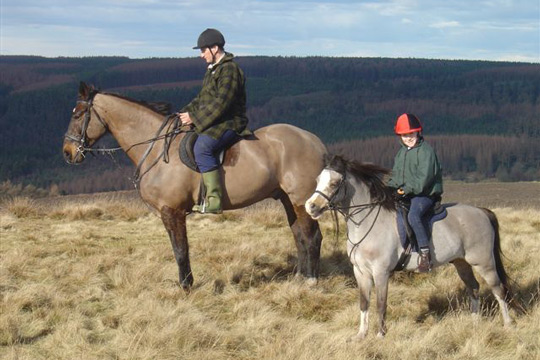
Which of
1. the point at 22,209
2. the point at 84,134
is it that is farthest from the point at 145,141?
the point at 22,209

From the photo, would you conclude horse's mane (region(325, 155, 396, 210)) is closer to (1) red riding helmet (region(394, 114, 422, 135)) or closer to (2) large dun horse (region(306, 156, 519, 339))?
(2) large dun horse (region(306, 156, 519, 339))

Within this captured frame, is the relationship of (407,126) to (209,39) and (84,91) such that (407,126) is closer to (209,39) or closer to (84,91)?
(209,39)

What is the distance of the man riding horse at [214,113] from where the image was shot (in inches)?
343

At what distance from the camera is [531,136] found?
129m

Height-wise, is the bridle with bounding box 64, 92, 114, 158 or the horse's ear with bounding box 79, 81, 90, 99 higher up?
the horse's ear with bounding box 79, 81, 90, 99

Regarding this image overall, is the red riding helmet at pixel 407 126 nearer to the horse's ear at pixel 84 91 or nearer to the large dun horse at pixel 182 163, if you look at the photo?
the large dun horse at pixel 182 163

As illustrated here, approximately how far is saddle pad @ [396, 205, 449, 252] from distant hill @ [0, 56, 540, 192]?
10040 centimetres

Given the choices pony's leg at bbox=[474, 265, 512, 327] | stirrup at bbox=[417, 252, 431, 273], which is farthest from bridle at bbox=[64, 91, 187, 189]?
pony's leg at bbox=[474, 265, 512, 327]

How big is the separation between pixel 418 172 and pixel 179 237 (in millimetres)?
3295

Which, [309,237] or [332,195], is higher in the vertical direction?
[332,195]

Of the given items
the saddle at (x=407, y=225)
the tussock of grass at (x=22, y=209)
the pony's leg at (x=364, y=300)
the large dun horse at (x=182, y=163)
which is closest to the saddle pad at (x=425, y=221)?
the saddle at (x=407, y=225)

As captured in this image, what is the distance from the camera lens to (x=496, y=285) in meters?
7.42

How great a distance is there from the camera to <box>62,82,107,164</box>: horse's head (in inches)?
366

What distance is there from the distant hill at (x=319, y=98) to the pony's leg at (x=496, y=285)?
100 m
